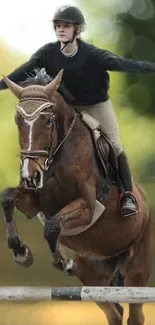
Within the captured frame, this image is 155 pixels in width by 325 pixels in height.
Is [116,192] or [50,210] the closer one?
[50,210]

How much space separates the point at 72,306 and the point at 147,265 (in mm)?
952

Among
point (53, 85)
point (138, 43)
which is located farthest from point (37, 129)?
point (138, 43)

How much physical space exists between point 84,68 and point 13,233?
1029mm

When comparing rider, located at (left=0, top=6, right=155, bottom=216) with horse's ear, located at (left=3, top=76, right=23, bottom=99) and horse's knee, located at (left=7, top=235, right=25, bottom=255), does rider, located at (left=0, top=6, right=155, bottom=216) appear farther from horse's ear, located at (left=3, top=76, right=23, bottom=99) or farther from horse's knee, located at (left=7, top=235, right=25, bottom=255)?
horse's knee, located at (left=7, top=235, right=25, bottom=255)

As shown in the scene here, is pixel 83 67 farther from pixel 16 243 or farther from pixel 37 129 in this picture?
pixel 16 243

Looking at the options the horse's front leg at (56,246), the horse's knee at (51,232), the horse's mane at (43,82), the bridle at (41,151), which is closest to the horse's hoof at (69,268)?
the horse's front leg at (56,246)

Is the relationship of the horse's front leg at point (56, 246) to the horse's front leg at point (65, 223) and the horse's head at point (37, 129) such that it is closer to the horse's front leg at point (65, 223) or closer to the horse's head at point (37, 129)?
the horse's front leg at point (65, 223)

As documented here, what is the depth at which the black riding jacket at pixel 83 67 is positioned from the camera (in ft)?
11.7

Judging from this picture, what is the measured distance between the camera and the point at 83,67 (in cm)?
357

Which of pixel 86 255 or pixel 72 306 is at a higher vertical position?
pixel 86 255

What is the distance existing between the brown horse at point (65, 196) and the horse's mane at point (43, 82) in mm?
76

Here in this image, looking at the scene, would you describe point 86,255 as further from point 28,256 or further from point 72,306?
point 72,306

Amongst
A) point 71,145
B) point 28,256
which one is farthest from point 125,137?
point 28,256

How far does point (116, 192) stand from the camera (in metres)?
3.74
